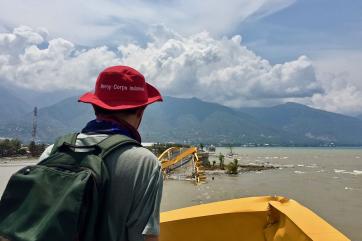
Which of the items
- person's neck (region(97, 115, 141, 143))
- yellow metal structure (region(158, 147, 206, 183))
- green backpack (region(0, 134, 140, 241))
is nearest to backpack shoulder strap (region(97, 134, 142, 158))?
green backpack (region(0, 134, 140, 241))

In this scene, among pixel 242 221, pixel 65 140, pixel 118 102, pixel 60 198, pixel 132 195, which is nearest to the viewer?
pixel 60 198

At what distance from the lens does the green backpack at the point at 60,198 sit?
146 cm

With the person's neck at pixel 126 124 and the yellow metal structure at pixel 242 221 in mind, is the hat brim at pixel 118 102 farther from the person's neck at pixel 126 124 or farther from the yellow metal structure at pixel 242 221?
the yellow metal structure at pixel 242 221

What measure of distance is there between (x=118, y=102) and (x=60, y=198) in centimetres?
50

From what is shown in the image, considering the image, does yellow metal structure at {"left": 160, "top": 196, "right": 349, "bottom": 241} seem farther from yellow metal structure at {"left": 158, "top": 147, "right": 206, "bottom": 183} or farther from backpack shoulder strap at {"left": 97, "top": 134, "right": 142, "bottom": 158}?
yellow metal structure at {"left": 158, "top": 147, "right": 206, "bottom": 183}

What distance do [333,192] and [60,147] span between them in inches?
1720

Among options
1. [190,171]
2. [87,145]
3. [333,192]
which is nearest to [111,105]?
[87,145]

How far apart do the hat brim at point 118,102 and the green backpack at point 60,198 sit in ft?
0.66

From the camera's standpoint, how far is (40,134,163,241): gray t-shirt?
1.61 m

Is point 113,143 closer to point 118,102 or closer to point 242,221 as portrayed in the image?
point 118,102

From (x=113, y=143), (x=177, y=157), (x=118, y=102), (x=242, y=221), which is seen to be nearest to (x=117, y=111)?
(x=118, y=102)

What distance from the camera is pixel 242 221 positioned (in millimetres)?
2992

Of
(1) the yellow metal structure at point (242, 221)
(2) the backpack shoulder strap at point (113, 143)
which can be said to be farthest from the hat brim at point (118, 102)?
(1) the yellow metal structure at point (242, 221)

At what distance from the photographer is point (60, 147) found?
5.58ft
